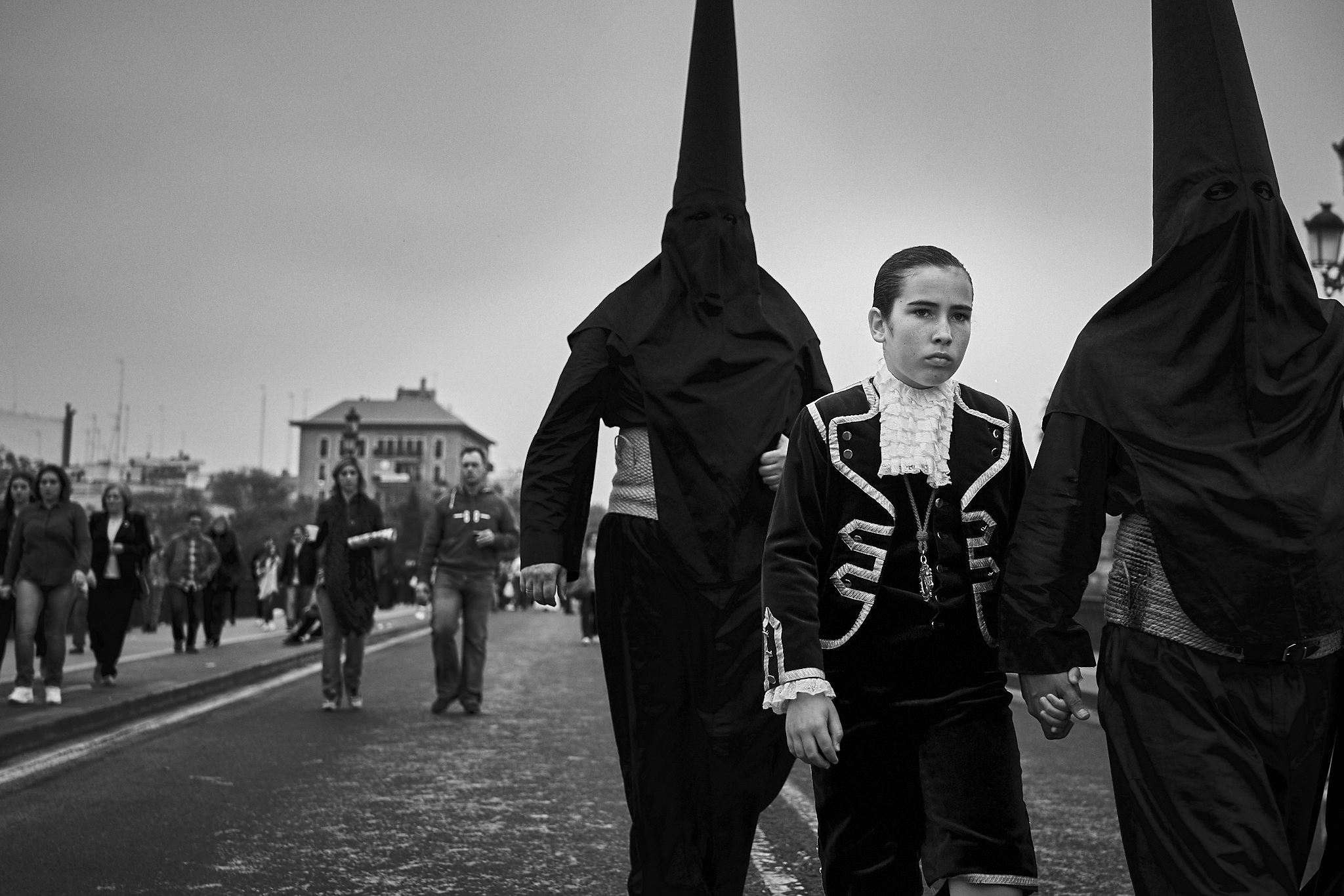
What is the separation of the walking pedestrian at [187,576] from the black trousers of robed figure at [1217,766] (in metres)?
16.9

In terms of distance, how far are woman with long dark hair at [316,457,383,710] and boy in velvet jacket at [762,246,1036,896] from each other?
8.92m

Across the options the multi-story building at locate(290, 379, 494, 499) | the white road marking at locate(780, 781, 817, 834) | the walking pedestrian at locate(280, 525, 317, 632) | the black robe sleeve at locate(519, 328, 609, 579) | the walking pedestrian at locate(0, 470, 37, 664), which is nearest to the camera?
the black robe sleeve at locate(519, 328, 609, 579)

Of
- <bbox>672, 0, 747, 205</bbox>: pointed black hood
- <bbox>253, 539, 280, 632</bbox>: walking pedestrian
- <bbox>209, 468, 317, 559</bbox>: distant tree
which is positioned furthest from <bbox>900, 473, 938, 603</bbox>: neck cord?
<bbox>209, 468, 317, 559</bbox>: distant tree

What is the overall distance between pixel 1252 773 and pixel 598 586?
Answer: 2.19 metres

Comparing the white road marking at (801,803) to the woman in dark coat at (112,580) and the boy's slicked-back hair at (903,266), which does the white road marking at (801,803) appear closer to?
the boy's slicked-back hair at (903,266)

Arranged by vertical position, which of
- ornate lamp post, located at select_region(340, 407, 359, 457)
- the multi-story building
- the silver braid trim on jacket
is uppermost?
the multi-story building

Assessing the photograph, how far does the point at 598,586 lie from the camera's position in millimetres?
4453

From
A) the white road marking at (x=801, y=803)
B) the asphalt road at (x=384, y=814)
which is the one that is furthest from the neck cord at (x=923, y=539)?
the white road marking at (x=801, y=803)

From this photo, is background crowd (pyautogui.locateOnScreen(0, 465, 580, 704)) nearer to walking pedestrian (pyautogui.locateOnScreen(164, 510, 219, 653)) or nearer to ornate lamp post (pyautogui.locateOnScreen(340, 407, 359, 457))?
walking pedestrian (pyautogui.locateOnScreen(164, 510, 219, 653))

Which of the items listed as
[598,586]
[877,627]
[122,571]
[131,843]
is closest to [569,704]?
[122,571]

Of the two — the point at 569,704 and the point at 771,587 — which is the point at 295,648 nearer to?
the point at 569,704

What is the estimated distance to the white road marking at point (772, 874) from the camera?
5441mm

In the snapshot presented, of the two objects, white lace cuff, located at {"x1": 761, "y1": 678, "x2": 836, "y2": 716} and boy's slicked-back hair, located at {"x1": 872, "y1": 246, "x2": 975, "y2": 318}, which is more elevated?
boy's slicked-back hair, located at {"x1": 872, "y1": 246, "x2": 975, "y2": 318}

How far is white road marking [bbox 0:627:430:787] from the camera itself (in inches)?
325
